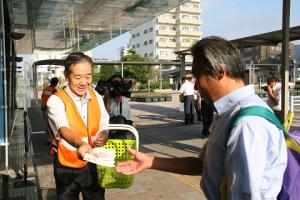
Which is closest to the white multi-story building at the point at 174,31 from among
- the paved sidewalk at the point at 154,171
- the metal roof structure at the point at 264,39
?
the paved sidewalk at the point at 154,171

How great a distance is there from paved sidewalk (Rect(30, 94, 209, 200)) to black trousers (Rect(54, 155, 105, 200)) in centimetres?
213

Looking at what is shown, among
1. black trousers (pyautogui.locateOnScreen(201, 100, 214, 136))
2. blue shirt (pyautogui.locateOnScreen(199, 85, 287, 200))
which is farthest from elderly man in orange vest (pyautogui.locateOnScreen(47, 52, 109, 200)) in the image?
black trousers (pyautogui.locateOnScreen(201, 100, 214, 136))

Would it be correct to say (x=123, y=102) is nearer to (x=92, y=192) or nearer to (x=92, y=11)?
(x=92, y=192)

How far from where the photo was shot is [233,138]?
147 centimetres

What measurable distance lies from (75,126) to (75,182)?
0.49m

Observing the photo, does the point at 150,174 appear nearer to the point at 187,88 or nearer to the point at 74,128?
the point at 74,128

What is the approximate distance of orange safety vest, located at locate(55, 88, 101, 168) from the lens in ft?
9.55

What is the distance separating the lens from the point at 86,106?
3.04 meters

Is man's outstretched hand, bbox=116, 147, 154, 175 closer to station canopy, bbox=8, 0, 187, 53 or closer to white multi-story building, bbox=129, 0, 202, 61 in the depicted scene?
station canopy, bbox=8, 0, 187, 53

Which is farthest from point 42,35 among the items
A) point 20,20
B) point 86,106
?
point 86,106

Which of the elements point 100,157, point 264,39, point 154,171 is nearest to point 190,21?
point 264,39

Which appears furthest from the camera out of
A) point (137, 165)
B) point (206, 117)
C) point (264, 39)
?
point (206, 117)

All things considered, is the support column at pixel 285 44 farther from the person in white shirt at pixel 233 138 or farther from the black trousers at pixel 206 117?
the person in white shirt at pixel 233 138

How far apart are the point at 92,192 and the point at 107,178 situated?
368 millimetres
